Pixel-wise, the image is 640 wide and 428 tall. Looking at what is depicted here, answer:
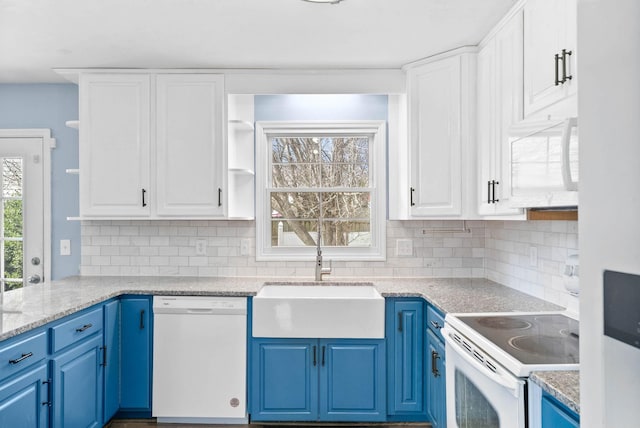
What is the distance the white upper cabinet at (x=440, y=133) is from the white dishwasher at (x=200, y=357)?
1.34 m

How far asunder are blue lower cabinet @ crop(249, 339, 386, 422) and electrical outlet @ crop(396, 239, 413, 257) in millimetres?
819

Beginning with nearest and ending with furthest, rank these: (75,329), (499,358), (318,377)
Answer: (499,358) → (75,329) → (318,377)

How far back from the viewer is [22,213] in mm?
3258

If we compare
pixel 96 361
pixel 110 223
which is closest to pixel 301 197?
pixel 110 223

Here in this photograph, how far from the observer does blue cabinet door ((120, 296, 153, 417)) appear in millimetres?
2648

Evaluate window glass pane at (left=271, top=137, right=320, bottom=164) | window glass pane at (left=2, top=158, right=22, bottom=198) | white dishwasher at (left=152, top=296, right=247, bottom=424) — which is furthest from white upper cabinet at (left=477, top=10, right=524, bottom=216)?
window glass pane at (left=2, top=158, right=22, bottom=198)

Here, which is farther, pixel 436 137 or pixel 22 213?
pixel 22 213

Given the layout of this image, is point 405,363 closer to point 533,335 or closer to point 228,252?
point 533,335

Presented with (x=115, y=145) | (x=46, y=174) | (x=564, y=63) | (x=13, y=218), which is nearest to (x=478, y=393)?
(x=564, y=63)

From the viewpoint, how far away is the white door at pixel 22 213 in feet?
10.6

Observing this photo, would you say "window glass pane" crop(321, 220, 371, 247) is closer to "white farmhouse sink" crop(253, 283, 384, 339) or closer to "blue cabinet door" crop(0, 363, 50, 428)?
"white farmhouse sink" crop(253, 283, 384, 339)

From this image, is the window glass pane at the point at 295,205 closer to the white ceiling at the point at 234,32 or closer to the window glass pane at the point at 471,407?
the white ceiling at the point at 234,32

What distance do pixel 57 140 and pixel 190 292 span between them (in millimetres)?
1699

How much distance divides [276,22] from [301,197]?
1367 mm
